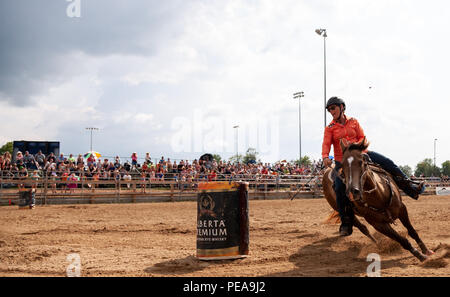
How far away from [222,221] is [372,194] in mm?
2381

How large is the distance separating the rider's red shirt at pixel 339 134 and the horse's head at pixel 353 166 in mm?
969

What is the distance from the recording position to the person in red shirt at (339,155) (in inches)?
290

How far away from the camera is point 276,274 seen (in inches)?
218

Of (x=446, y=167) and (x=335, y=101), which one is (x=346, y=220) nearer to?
(x=335, y=101)

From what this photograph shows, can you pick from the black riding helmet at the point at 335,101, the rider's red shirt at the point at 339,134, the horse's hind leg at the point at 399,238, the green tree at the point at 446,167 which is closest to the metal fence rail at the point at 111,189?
the rider's red shirt at the point at 339,134

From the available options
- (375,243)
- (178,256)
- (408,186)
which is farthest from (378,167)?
(178,256)

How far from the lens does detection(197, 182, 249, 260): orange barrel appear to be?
6496 millimetres

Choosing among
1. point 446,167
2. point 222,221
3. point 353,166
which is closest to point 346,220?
point 353,166

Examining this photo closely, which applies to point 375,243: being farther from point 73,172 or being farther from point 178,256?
point 73,172

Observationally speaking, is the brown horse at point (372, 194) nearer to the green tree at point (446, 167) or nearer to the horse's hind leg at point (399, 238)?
the horse's hind leg at point (399, 238)

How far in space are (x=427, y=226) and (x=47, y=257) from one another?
27.8 ft
